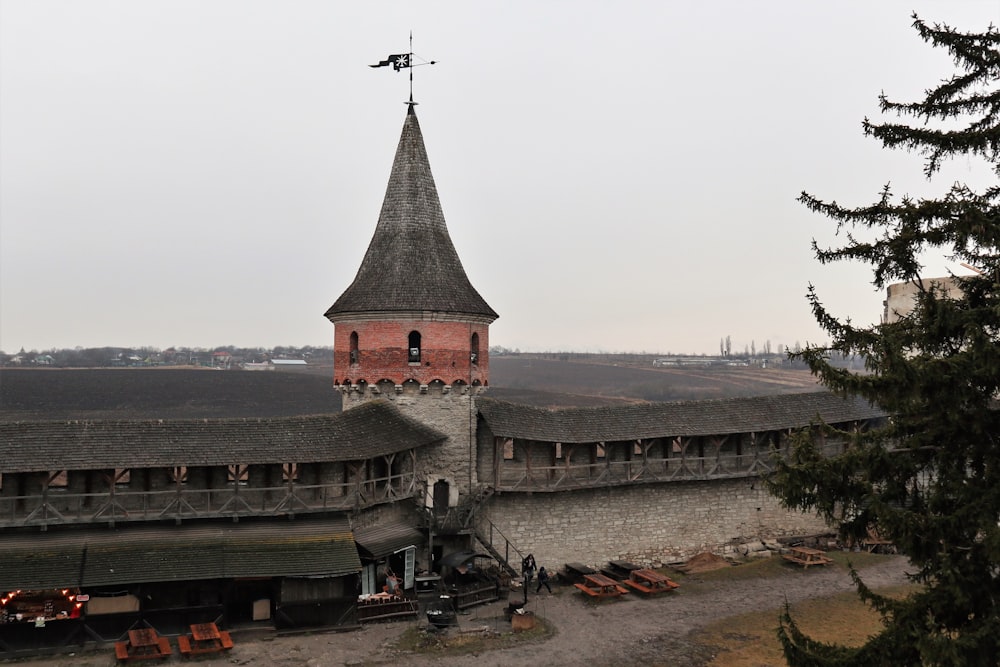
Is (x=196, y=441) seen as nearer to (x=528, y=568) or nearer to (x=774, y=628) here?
(x=528, y=568)

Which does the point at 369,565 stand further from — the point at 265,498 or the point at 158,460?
the point at 158,460

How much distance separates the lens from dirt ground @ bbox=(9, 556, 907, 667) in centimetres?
1739

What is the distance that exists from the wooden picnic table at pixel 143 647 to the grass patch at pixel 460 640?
18.2 ft

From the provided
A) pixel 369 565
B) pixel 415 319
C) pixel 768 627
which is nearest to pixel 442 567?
pixel 369 565

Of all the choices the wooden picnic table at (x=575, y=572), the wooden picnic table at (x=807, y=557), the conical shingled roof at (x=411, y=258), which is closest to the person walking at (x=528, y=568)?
the wooden picnic table at (x=575, y=572)

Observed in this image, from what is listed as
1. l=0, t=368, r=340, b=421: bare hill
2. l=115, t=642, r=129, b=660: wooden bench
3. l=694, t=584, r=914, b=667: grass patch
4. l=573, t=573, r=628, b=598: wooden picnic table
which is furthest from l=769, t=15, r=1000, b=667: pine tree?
l=0, t=368, r=340, b=421: bare hill

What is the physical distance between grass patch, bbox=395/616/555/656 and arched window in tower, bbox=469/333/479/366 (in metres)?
8.85

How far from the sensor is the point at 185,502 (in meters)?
19.2

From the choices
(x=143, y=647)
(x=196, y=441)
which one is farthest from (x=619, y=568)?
(x=143, y=647)

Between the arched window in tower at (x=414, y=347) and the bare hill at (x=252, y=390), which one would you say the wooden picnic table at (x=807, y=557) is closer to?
the arched window in tower at (x=414, y=347)

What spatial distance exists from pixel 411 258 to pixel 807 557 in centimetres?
1759

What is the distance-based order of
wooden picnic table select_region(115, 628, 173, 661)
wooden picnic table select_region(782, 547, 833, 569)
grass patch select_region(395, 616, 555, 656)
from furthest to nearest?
wooden picnic table select_region(782, 547, 833, 569), grass patch select_region(395, 616, 555, 656), wooden picnic table select_region(115, 628, 173, 661)

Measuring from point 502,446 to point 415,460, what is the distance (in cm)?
297

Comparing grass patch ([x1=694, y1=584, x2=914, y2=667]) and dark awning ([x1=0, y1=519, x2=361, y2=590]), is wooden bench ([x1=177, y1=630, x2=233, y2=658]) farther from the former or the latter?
grass patch ([x1=694, y1=584, x2=914, y2=667])
